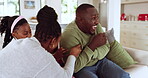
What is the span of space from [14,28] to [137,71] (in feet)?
4.15

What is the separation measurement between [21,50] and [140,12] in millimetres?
4463

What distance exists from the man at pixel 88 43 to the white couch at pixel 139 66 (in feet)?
1.09

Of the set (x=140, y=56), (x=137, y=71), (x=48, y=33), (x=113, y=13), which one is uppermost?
(x=113, y=13)

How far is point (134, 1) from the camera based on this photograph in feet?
15.5

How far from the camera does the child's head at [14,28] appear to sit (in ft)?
5.14

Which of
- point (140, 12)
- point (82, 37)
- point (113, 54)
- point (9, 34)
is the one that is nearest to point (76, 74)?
point (82, 37)

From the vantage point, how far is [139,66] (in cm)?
202

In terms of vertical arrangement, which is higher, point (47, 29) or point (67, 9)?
point (67, 9)

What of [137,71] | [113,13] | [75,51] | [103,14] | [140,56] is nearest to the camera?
[75,51]

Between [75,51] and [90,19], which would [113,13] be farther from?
[75,51]

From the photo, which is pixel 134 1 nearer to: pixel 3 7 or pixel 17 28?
pixel 3 7

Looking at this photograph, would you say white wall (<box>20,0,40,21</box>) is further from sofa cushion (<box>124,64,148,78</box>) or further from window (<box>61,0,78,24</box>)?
sofa cushion (<box>124,64,148,78</box>)

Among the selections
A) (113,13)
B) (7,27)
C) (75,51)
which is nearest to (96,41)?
(75,51)

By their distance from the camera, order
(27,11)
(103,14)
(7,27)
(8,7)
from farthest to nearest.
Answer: (27,11) → (8,7) → (103,14) → (7,27)
